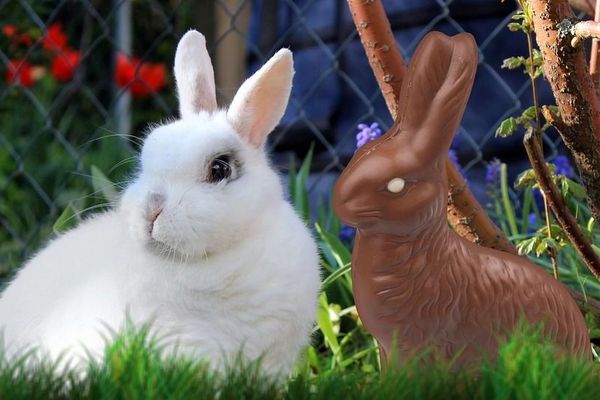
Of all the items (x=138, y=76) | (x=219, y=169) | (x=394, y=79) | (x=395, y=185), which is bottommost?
(x=395, y=185)

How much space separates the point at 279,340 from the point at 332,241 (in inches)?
26.5

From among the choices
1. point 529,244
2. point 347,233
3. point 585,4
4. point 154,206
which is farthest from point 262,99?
point 347,233

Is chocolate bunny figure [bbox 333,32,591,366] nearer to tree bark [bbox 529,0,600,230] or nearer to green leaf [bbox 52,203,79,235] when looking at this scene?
tree bark [bbox 529,0,600,230]

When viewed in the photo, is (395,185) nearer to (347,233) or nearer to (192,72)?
(192,72)

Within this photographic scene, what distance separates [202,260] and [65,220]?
54cm

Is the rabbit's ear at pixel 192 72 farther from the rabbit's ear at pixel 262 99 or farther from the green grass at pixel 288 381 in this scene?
the green grass at pixel 288 381

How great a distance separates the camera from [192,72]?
154 cm

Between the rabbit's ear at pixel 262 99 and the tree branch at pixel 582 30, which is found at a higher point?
the rabbit's ear at pixel 262 99

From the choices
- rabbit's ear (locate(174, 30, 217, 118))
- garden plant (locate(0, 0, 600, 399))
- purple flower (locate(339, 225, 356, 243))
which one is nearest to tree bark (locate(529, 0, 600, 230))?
garden plant (locate(0, 0, 600, 399))

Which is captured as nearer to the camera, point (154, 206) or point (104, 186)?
point (154, 206)

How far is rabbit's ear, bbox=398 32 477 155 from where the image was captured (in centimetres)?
123

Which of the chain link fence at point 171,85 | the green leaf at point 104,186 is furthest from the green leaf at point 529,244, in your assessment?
the chain link fence at point 171,85

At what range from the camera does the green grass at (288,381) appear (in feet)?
3.72

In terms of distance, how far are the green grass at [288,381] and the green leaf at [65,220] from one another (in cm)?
54
